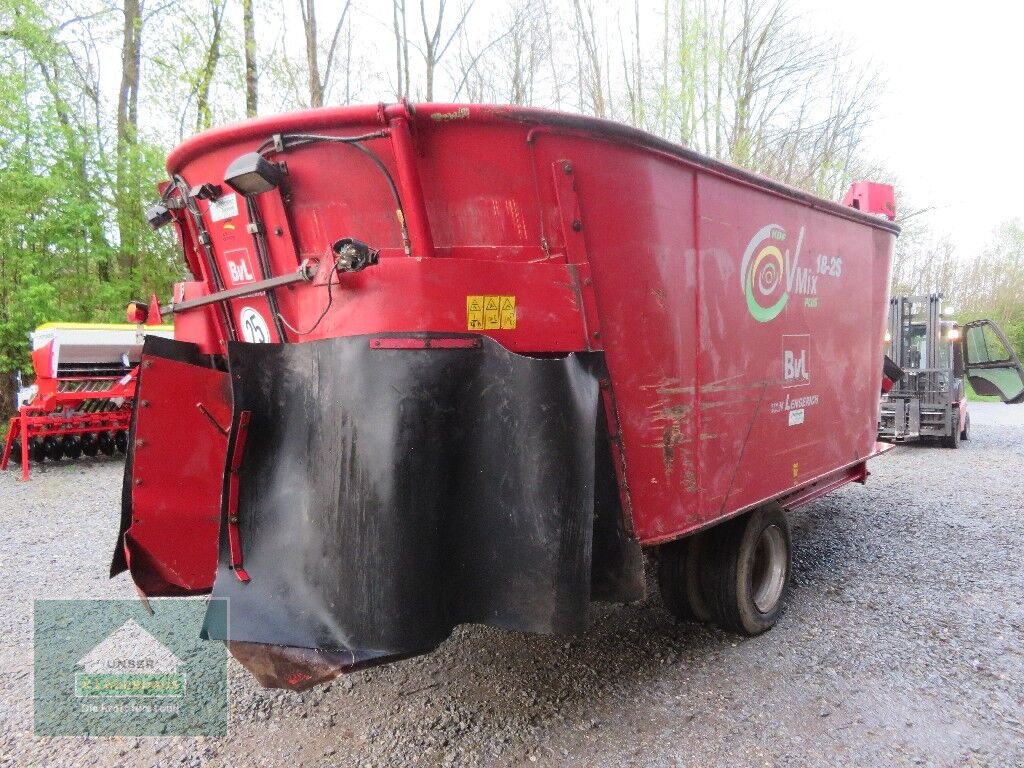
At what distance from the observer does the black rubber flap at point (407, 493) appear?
238 centimetres

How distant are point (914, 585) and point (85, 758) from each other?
507 cm

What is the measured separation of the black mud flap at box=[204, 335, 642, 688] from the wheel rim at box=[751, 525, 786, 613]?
202 centimetres

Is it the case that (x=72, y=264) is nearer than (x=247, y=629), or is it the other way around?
(x=247, y=629)

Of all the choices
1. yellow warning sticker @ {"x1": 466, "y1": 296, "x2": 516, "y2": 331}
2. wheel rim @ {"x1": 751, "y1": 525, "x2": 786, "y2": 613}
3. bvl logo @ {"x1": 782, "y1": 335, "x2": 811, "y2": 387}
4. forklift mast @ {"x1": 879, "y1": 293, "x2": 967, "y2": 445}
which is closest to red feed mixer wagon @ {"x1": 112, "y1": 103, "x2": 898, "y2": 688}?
yellow warning sticker @ {"x1": 466, "y1": 296, "x2": 516, "y2": 331}

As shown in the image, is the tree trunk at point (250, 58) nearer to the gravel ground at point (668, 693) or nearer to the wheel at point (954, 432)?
the gravel ground at point (668, 693)

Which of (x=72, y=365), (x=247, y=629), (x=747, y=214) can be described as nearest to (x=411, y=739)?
(x=247, y=629)

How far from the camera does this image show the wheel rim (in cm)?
408

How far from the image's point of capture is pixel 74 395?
31.0 feet

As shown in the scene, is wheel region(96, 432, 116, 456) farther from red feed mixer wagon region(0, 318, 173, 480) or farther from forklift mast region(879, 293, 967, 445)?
forklift mast region(879, 293, 967, 445)

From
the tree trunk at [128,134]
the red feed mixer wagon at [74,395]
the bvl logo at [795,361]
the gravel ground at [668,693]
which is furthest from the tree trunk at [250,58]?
the bvl logo at [795,361]

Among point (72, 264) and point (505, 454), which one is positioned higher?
point (72, 264)

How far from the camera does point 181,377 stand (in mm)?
3312

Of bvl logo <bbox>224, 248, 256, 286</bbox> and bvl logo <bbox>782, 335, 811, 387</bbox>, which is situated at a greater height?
bvl logo <bbox>224, 248, 256, 286</bbox>

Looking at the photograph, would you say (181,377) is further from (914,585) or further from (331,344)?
(914,585)
